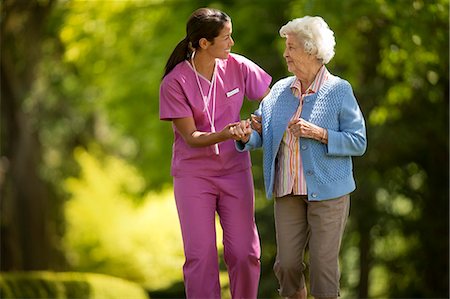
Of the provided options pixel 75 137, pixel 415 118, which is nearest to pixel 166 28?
pixel 415 118

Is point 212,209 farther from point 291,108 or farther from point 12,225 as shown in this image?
point 12,225

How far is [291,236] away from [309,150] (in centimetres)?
48

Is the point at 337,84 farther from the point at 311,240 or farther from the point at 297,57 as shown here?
the point at 311,240

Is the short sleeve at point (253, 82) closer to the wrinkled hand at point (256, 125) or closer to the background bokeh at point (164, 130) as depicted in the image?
the wrinkled hand at point (256, 125)

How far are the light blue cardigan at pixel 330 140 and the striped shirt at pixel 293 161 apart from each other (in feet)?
0.12

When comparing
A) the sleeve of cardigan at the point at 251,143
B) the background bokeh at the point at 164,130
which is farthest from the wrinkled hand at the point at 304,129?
the background bokeh at the point at 164,130

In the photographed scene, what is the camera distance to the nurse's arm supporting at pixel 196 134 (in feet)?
17.0

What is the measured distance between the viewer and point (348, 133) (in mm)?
5066

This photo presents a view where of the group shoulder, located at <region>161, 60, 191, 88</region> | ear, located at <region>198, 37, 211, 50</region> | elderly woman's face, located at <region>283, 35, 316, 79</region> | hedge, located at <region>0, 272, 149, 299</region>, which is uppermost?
ear, located at <region>198, 37, 211, 50</region>

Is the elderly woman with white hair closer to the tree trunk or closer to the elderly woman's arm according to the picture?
the elderly woman's arm

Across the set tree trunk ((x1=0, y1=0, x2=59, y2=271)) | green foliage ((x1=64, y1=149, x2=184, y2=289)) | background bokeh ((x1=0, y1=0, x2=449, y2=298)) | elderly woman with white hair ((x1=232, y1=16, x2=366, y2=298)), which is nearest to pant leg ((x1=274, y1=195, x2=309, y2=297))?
elderly woman with white hair ((x1=232, y1=16, x2=366, y2=298))

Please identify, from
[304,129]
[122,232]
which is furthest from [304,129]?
[122,232]

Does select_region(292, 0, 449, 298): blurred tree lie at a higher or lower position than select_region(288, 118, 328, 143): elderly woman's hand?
lower

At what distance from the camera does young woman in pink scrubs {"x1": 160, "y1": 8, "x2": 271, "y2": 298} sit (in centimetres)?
546
